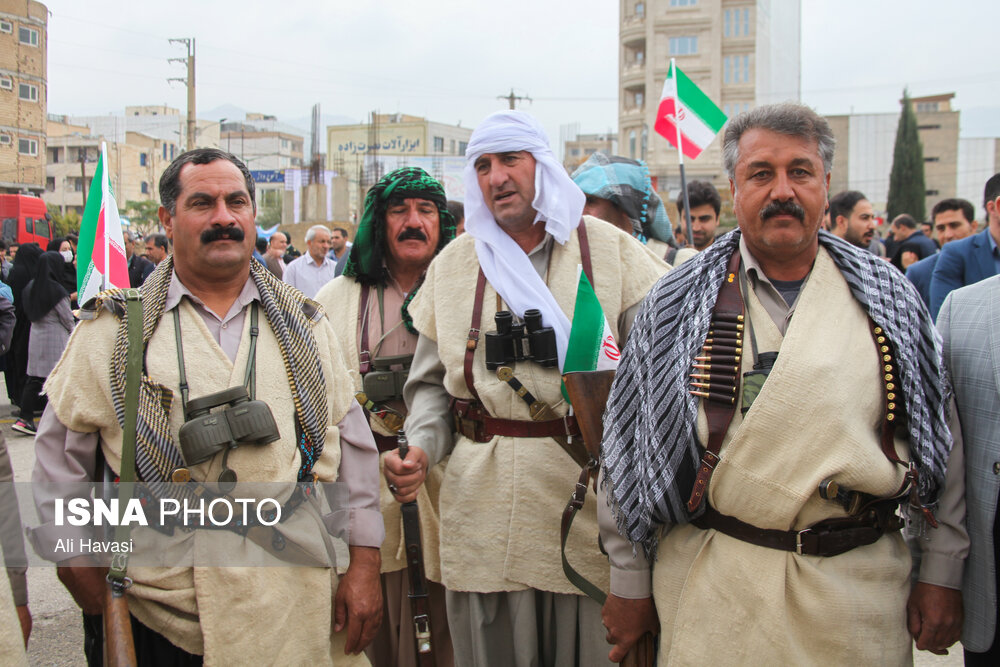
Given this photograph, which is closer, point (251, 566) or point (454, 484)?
point (251, 566)

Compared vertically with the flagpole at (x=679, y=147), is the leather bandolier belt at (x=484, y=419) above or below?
below

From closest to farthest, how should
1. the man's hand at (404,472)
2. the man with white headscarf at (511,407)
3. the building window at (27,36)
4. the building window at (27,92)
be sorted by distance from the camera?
the man's hand at (404,472) → the man with white headscarf at (511,407) → the building window at (27,92) → the building window at (27,36)

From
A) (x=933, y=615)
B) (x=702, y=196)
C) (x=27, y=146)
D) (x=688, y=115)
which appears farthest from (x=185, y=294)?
(x=27, y=146)

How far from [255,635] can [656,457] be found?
1210 mm

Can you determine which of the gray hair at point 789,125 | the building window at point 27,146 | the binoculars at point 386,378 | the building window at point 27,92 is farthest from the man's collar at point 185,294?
the building window at point 27,146

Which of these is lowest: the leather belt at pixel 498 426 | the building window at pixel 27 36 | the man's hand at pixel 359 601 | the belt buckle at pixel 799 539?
the man's hand at pixel 359 601

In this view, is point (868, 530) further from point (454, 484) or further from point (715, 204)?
Answer: point (715, 204)

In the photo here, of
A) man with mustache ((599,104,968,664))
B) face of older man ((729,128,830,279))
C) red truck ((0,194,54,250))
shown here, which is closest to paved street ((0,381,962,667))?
man with mustache ((599,104,968,664))

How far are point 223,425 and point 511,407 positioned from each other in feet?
3.13

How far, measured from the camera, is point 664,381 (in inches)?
83.7

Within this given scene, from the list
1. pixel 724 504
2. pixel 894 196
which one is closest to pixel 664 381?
pixel 724 504

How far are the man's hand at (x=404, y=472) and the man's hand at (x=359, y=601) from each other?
0.21 m

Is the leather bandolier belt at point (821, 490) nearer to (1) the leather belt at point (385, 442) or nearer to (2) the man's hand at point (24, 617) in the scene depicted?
(1) the leather belt at point (385, 442)

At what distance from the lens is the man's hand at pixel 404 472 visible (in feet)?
8.41
